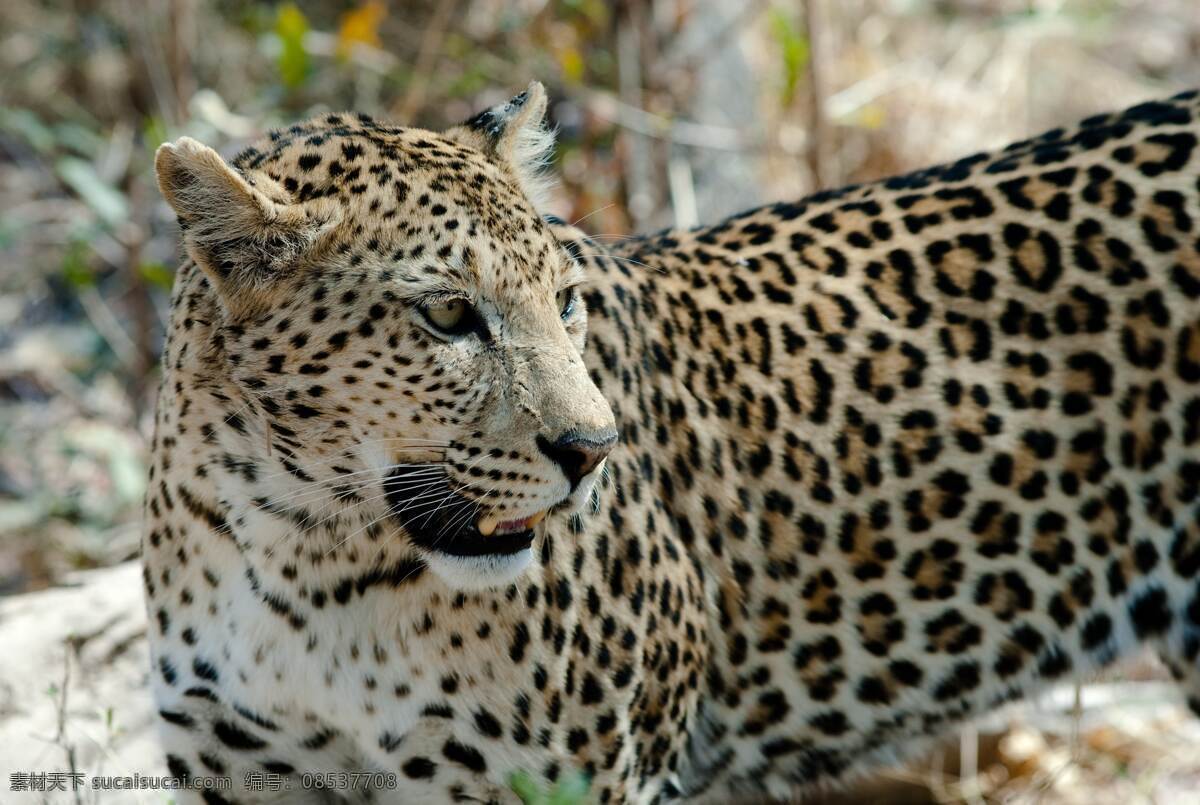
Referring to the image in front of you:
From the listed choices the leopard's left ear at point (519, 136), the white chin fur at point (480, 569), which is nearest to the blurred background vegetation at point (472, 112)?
the leopard's left ear at point (519, 136)

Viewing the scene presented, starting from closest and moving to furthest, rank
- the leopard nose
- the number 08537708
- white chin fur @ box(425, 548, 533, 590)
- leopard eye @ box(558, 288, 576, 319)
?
1. the leopard nose
2. white chin fur @ box(425, 548, 533, 590)
3. leopard eye @ box(558, 288, 576, 319)
4. the number 08537708

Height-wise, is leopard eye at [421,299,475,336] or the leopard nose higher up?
leopard eye at [421,299,475,336]

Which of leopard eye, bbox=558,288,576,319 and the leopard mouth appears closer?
the leopard mouth

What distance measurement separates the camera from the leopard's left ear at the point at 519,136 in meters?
4.35

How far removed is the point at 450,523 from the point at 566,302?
29.5 inches

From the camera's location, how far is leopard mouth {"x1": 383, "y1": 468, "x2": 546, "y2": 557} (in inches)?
146

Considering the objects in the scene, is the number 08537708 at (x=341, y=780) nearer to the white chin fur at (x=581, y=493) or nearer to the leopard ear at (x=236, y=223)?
the white chin fur at (x=581, y=493)

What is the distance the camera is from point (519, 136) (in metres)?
4.39

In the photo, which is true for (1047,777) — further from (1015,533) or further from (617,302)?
(617,302)

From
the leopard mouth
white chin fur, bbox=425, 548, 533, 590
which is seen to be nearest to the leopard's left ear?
the leopard mouth

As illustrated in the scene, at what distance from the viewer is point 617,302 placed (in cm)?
462

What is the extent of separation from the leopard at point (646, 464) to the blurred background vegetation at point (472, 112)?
67.4 inches

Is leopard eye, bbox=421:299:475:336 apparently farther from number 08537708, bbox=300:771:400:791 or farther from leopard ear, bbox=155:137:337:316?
number 08537708, bbox=300:771:400:791

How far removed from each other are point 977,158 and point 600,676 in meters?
2.38
